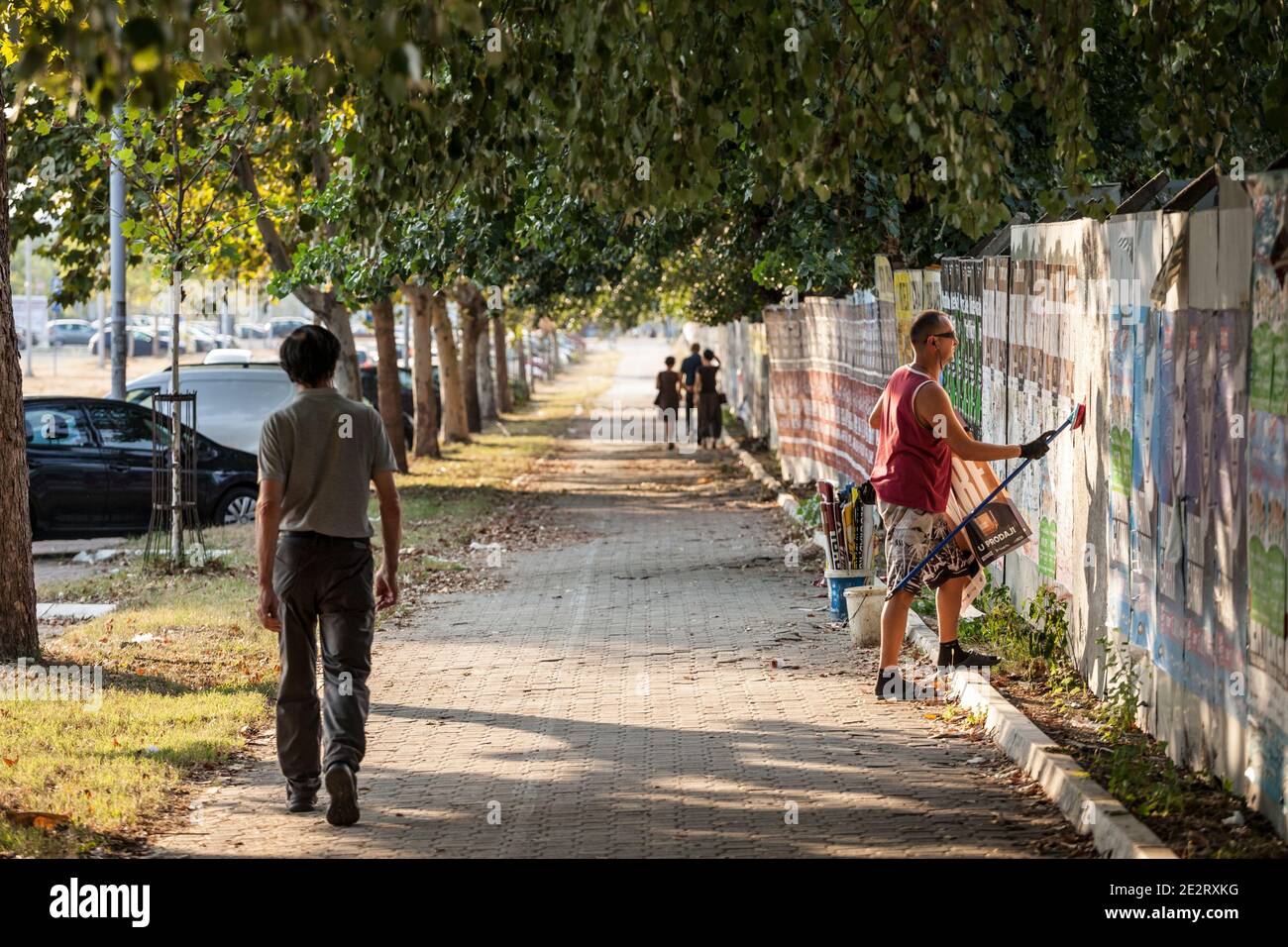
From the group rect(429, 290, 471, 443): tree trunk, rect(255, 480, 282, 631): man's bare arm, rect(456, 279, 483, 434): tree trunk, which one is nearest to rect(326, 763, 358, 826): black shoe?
rect(255, 480, 282, 631): man's bare arm

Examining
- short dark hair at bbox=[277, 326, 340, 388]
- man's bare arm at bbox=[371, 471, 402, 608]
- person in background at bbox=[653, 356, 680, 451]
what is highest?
short dark hair at bbox=[277, 326, 340, 388]

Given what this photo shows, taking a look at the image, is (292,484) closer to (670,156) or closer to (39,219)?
(670,156)

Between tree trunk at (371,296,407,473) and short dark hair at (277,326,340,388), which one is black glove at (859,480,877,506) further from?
tree trunk at (371,296,407,473)

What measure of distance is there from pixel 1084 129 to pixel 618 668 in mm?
4186

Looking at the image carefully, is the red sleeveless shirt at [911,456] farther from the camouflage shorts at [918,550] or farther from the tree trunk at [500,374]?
the tree trunk at [500,374]

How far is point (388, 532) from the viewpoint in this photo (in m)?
7.04

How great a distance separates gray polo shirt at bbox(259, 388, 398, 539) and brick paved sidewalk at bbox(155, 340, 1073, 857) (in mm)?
1209

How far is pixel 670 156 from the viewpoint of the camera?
26.8ft

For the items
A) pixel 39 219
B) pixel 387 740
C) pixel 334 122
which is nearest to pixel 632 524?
pixel 334 122

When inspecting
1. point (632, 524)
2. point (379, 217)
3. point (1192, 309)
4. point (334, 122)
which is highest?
point (334, 122)

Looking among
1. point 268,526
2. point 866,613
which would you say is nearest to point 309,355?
point 268,526

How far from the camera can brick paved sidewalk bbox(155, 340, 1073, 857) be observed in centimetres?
662

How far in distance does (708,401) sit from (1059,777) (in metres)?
26.5

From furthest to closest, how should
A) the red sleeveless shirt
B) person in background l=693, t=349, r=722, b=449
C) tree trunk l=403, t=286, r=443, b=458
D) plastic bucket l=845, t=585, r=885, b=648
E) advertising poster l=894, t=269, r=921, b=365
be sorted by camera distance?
1. person in background l=693, t=349, r=722, b=449
2. tree trunk l=403, t=286, r=443, b=458
3. advertising poster l=894, t=269, r=921, b=365
4. plastic bucket l=845, t=585, r=885, b=648
5. the red sleeveless shirt
